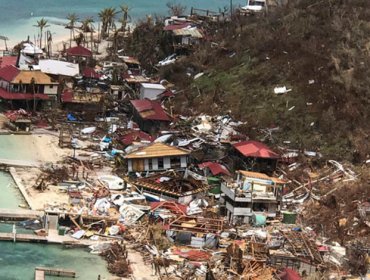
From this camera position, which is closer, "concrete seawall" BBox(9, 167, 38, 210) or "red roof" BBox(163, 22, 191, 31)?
"concrete seawall" BBox(9, 167, 38, 210)

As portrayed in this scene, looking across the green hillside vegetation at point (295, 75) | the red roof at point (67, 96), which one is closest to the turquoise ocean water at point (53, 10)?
the red roof at point (67, 96)

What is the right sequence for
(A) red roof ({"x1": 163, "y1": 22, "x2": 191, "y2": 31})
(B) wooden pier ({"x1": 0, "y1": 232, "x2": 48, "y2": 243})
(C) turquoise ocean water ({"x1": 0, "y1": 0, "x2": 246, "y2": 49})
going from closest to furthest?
(B) wooden pier ({"x1": 0, "y1": 232, "x2": 48, "y2": 243}) → (A) red roof ({"x1": 163, "y1": 22, "x2": 191, "y2": 31}) → (C) turquoise ocean water ({"x1": 0, "y1": 0, "x2": 246, "y2": 49})

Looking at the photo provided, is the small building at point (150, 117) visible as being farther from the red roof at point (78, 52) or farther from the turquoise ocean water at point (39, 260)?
the turquoise ocean water at point (39, 260)

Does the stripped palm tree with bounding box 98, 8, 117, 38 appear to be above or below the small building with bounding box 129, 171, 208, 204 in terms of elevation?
above

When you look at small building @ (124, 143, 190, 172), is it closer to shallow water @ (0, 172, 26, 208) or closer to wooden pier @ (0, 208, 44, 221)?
shallow water @ (0, 172, 26, 208)

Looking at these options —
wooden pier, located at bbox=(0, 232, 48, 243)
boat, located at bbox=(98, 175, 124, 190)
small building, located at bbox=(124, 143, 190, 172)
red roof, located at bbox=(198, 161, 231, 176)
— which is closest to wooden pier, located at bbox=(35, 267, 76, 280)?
wooden pier, located at bbox=(0, 232, 48, 243)

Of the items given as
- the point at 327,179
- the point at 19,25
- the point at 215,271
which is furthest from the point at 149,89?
the point at 19,25

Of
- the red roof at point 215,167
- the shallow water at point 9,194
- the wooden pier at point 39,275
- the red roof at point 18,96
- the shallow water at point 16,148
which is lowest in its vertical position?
the wooden pier at point 39,275
